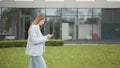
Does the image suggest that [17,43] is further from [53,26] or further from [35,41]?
[35,41]

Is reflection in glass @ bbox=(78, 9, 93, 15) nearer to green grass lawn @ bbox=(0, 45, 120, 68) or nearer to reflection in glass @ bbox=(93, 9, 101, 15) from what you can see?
reflection in glass @ bbox=(93, 9, 101, 15)

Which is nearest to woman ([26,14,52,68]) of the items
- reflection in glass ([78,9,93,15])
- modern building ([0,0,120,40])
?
modern building ([0,0,120,40])

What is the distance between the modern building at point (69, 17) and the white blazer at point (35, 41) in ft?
94.3

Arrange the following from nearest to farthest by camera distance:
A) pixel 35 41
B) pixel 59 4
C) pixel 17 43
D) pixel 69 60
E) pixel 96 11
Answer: pixel 35 41
pixel 69 60
pixel 17 43
pixel 59 4
pixel 96 11

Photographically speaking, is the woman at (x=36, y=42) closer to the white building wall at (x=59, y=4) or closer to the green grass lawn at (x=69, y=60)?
the green grass lawn at (x=69, y=60)

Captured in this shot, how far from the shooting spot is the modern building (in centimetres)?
3662

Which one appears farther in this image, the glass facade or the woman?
the glass facade

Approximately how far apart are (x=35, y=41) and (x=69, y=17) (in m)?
29.2

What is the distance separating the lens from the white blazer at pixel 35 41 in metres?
7.90

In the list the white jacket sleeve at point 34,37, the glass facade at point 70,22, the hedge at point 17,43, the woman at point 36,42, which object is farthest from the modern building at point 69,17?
the white jacket sleeve at point 34,37

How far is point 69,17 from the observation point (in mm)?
37000

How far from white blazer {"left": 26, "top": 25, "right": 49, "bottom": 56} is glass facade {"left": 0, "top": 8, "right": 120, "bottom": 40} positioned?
1131 inches

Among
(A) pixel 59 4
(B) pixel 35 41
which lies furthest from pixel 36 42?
(A) pixel 59 4

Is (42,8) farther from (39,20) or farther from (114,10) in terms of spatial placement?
(39,20)
